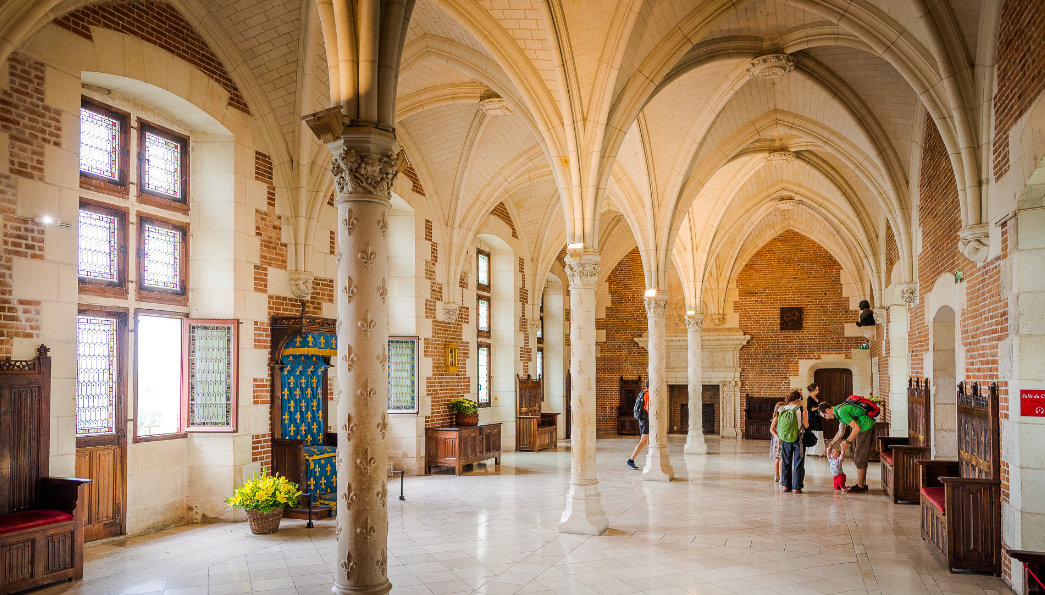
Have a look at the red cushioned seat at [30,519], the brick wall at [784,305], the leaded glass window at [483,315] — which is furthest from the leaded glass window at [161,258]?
the brick wall at [784,305]

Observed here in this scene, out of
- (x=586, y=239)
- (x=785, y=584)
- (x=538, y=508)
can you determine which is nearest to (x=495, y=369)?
(x=538, y=508)

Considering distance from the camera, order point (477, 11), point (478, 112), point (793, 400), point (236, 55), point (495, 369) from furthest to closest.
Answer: point (495, 369), point (478, 112), point (793, 400), point (236, 55), point (477, 11)

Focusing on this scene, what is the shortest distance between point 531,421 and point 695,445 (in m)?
3.54

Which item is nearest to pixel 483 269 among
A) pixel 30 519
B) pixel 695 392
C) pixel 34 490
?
pixel 695 392

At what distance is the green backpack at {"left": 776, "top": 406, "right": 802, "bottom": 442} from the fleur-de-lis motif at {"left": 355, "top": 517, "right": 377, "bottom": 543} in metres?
7.40

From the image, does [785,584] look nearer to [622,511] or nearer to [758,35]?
[622,511]

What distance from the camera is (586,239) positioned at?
837 centimetres

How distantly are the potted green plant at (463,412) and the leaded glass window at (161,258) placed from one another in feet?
20.4

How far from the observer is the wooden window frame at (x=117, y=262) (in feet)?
24.4

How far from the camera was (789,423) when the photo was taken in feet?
34.4

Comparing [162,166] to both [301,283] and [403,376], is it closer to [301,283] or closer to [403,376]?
[301,283]

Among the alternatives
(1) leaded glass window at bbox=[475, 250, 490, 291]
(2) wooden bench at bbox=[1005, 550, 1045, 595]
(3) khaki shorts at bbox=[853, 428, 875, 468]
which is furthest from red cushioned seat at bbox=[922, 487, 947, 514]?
(1) leaded glass window at bbox=[475, 250, 490, 291]

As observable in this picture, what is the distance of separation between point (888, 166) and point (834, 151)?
1.37 meters

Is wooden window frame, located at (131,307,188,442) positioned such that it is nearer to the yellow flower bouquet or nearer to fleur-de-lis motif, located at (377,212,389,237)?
the yellow flower bouquet
